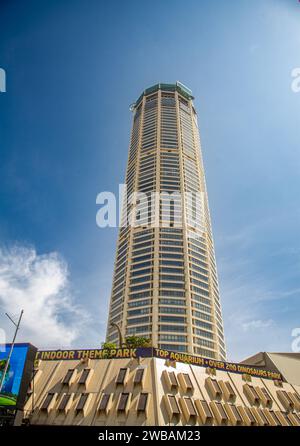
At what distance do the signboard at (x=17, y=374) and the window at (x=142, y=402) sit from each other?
12611 mm

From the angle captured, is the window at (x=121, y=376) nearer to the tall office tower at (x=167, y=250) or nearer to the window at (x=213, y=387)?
the window at (x=213, y=387)

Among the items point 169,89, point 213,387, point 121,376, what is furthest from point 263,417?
point 169,89

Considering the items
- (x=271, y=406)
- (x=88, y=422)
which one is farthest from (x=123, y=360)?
(x=271, y=406)

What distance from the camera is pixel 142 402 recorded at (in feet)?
98.4

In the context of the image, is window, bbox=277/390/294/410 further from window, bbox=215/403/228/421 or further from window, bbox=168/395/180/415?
window, bbox=168/395/180/415

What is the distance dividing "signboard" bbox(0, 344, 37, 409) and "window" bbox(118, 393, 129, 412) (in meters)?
10.5

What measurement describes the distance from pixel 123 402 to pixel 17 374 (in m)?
12.2

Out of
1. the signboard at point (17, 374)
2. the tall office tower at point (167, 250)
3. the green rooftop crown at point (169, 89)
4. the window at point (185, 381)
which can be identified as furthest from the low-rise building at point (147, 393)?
the green rooftop crown at point (169, 89)

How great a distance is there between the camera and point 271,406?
127ft

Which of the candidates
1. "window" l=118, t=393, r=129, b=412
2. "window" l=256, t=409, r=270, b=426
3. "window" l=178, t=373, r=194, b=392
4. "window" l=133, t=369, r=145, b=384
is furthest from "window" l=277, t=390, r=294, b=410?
"window" l=118, t=393, r=129, b=412

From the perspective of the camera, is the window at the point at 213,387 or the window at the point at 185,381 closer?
the window at the point at 185,381

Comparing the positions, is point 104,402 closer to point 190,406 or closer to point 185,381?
point 190,406

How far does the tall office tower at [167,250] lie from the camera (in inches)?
3551

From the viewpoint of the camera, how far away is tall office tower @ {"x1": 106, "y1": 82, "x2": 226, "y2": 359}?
3551 inches
